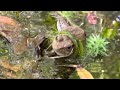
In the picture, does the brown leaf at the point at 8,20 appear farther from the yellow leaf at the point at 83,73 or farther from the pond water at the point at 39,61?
the yellow leaf at the point at 83,73

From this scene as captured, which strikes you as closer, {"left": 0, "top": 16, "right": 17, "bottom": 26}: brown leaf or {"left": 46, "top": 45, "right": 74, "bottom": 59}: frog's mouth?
{"left": 46, "top": 45, "right": 74, "bottom": 59}: frog's mouth

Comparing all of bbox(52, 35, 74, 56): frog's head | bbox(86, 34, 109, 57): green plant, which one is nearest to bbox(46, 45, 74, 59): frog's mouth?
bbox(52, 35, 74, 56): frog's head

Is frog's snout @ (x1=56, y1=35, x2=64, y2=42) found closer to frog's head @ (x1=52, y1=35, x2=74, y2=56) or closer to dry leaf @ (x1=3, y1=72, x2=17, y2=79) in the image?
frog's head @ (x1=52, y1=35, x2=74, y2=56)

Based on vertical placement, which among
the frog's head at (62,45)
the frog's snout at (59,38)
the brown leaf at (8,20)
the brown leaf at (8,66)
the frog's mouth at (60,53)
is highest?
the brown leaf at (8,20)

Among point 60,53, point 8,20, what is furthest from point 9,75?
point 8,20

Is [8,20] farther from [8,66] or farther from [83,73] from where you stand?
[83,73]

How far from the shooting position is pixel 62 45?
1609 mm

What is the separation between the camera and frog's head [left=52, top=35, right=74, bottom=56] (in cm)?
161

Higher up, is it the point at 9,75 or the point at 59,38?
the point at 59,38

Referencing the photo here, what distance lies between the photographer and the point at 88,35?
1.82 meters

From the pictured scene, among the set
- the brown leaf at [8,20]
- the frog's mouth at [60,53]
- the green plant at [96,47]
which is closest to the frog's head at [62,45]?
the frog's mouth at [60,53]

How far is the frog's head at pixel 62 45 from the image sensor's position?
1.61 m

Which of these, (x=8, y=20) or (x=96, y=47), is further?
(x=8, y=20)
